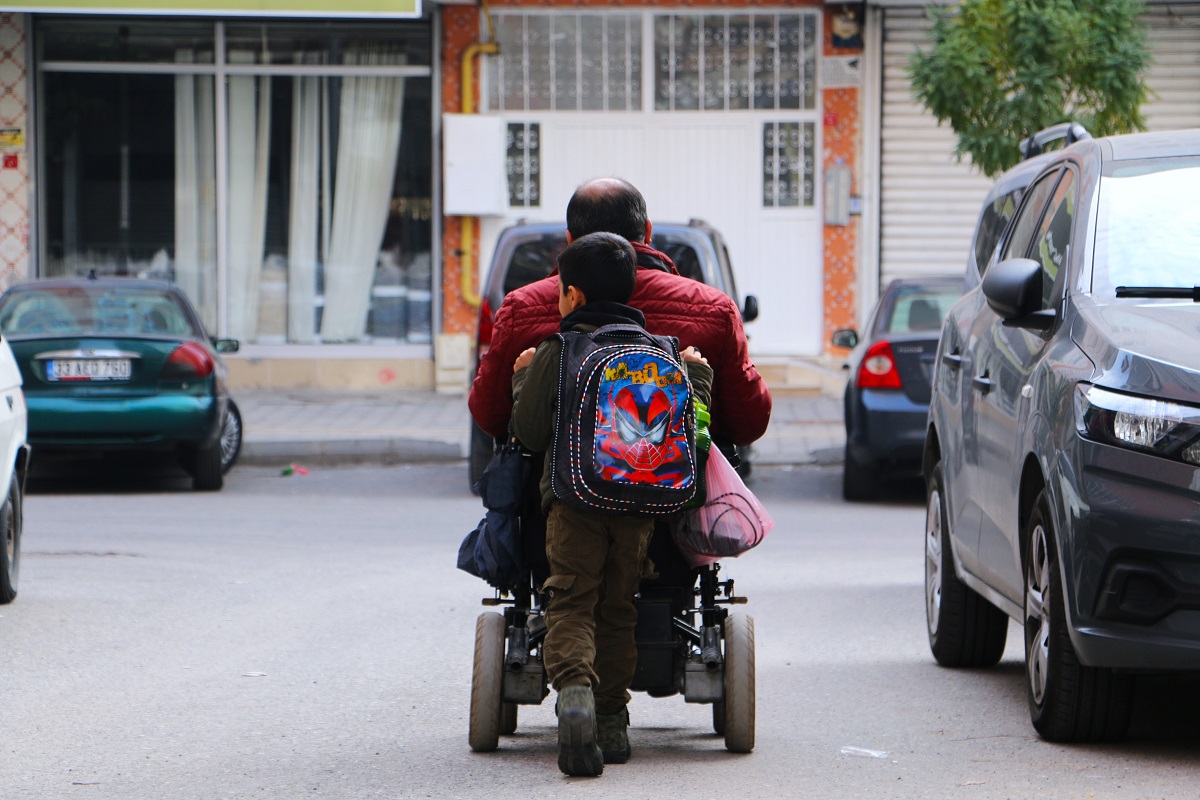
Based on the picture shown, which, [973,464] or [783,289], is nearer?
[973,464]

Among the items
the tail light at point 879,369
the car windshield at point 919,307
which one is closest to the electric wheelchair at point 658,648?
the tail light at point 879,369

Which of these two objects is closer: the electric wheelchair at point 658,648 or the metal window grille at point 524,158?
the electric wheelchair at point 658,648

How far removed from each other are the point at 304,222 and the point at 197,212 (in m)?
1.18

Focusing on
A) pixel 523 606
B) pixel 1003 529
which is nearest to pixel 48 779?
pixel 523 606

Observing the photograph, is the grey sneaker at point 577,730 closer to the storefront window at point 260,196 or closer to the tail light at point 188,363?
the tail light at point 188,363

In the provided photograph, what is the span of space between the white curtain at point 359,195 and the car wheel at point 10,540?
12605mm

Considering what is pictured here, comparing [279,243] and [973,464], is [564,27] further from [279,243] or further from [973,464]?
[973,464]

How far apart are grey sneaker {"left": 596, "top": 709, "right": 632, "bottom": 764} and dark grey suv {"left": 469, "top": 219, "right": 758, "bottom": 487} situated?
7059 millimetres

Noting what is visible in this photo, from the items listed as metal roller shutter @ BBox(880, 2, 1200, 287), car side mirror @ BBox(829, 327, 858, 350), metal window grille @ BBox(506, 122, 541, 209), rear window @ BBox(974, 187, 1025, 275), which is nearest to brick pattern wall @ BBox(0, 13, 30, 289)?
metal window grille @ BBox(506, 122, 541, 209)

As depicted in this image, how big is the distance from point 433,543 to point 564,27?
10951mm

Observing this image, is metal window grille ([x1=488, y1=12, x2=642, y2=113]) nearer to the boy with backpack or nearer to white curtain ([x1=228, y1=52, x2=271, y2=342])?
white curtain ([x1=228, y1=52, x2=271, y2=342])

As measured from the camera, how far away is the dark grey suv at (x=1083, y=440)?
4.98 m

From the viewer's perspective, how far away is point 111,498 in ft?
43.8

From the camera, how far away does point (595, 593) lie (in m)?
5.11
